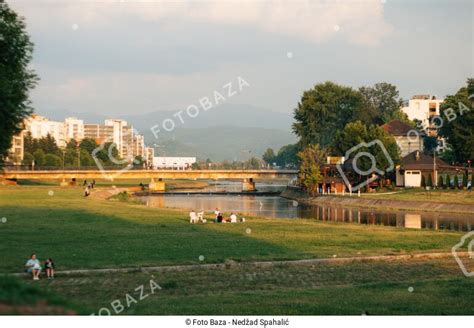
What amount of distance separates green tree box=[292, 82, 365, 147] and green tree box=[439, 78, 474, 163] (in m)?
28.9

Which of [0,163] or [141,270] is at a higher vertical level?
[0,163]

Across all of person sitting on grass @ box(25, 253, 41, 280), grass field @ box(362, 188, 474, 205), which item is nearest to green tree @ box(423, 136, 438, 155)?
grass field @ box(362, 188, 474, 205)

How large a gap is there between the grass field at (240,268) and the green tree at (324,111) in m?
86.8

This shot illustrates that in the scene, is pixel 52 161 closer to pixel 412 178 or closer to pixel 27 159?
pixel 27 159

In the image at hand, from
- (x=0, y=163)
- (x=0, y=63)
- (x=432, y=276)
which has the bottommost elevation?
(x=432, y=276)

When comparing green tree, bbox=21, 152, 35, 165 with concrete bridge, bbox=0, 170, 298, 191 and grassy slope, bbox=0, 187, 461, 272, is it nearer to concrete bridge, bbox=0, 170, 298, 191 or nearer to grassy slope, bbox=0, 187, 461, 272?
concrete bridge, bbox=0, 170, 298, 191

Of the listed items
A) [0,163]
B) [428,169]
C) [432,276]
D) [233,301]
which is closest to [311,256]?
[432,276]

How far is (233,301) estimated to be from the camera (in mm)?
19562

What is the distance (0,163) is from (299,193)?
81.1 metres

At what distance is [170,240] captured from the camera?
36344 millimetres

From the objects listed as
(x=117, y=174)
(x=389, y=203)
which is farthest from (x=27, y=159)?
(x=389, y=203)

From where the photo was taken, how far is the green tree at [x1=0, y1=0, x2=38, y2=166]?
3259cm

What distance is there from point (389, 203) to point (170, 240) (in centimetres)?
5078

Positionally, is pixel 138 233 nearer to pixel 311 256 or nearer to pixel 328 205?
pixel 311 256
